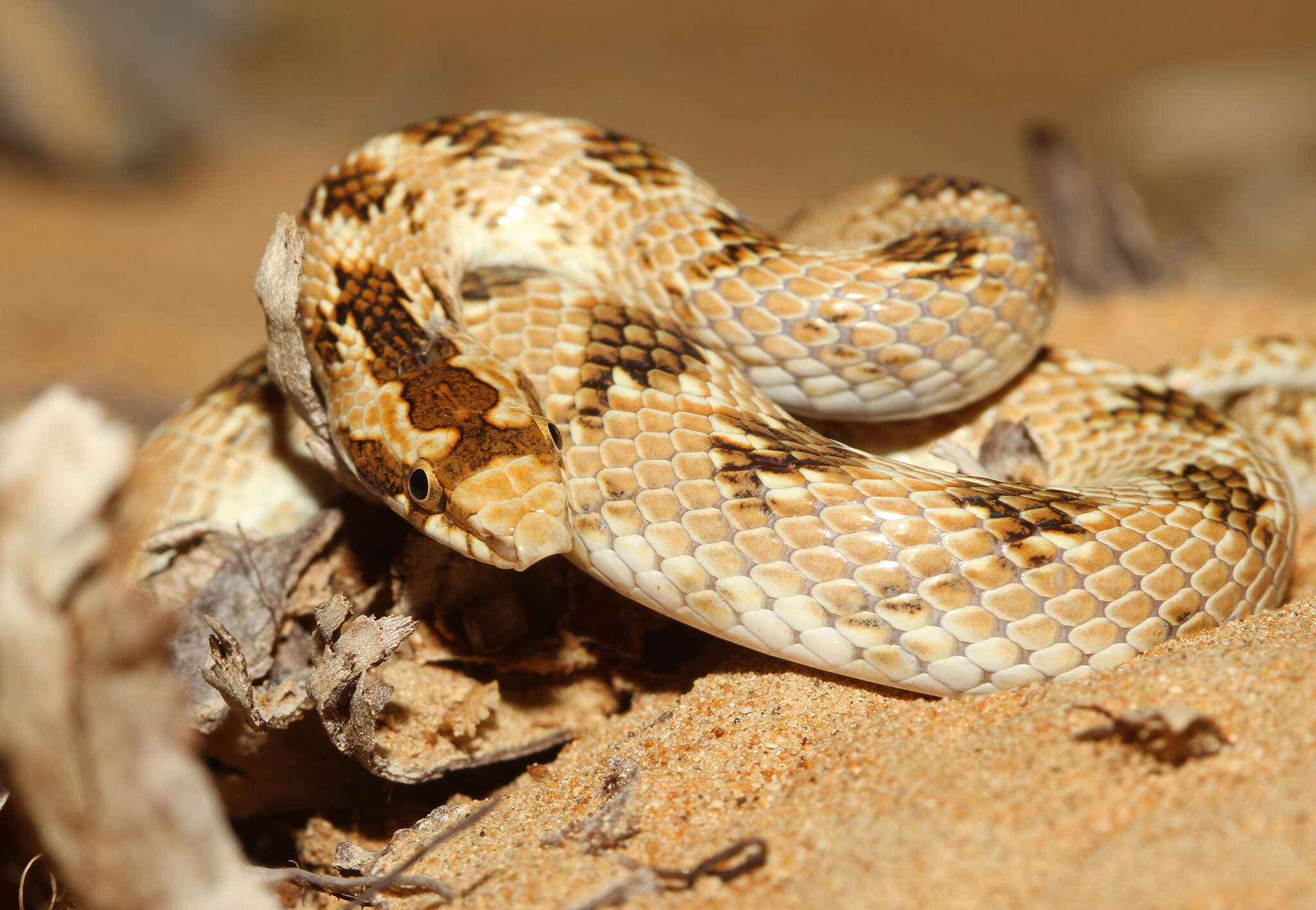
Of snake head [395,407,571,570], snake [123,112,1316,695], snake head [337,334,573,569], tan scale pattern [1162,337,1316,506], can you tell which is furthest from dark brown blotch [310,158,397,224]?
tan scale pattern [1162,337,1316,506]

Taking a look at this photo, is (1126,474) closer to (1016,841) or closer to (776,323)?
(776,323)

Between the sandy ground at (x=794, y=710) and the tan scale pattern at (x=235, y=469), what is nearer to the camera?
the sandy ground at (x=794, y=710)

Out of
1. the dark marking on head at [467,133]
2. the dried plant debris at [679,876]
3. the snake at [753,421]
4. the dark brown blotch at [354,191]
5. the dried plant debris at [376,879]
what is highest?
the dark marking on head at [467,133]

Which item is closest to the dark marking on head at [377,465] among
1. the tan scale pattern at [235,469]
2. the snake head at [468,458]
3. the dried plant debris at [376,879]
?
the snake head at [468,458]

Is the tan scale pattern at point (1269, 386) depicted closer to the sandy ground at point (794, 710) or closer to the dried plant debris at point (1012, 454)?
the sandy ground at point (794, 710)

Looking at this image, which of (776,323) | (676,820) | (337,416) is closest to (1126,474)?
(776,323)

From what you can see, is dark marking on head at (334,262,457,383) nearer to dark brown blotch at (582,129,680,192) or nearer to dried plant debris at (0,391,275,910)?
dark brown blotch at (582,129,680,192)

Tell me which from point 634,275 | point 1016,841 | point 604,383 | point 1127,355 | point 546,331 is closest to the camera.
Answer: point 1016,841
